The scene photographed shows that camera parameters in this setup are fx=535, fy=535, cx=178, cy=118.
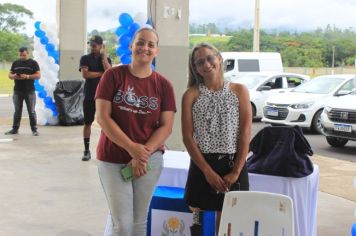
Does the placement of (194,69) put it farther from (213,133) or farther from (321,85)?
(321,85)

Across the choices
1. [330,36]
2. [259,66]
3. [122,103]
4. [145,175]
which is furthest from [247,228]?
[330,36]

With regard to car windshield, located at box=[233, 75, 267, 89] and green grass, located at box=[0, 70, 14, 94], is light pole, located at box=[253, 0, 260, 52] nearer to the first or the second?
car windshield, located at box=[233, 75, 267, 89]

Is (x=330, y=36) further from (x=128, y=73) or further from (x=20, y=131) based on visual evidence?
(x=128, y=73)

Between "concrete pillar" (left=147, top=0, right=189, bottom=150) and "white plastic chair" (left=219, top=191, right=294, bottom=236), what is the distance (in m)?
5.47

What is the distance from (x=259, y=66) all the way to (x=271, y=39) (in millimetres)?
6936

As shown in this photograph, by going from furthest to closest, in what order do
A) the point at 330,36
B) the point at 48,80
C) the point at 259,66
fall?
the point at 330,36
the point at 259,66
the point at 48,80

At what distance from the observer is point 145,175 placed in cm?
337

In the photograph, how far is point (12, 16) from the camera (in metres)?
33.6

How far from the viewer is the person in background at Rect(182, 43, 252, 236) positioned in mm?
3443

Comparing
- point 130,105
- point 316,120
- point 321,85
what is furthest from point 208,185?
point 321,85

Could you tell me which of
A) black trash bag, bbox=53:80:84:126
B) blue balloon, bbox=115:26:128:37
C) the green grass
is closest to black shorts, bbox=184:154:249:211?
blue balloon, bbox=115:26:128:37

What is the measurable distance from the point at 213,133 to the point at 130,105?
22.7 inches

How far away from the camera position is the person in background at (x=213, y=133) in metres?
3.44

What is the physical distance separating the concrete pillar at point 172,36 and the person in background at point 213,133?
5145 mm
